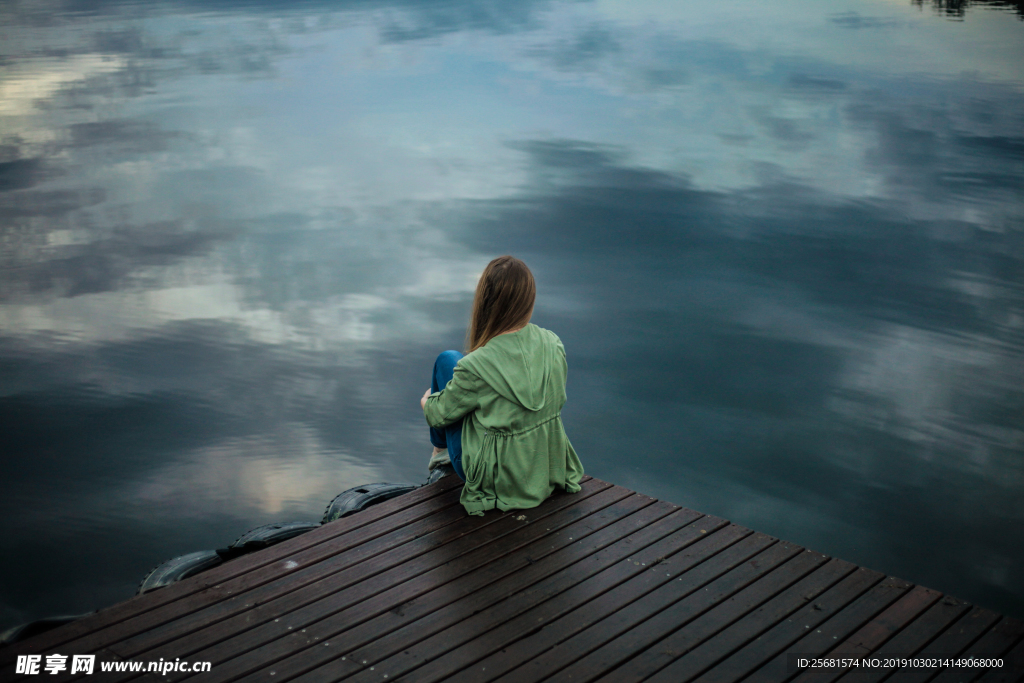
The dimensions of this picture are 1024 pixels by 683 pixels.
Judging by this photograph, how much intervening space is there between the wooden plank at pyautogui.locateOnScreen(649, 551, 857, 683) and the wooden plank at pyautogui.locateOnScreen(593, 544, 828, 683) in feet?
0.05

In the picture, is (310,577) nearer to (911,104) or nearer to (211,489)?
(211,489)

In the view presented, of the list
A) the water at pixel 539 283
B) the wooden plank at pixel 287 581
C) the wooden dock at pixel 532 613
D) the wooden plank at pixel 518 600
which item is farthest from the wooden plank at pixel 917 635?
the water at pixel 539 283

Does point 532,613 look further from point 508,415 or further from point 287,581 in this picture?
point 287,581

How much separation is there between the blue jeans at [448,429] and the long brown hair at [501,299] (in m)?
0.11

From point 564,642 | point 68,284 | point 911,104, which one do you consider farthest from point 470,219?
point 911,104

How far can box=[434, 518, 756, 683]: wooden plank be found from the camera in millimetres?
2369

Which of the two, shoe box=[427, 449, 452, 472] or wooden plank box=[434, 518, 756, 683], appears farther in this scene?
shoe box=[427, 449, 452, 472]

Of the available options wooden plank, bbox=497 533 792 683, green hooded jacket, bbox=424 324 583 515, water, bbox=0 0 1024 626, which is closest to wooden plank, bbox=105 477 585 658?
green hooded jacket, bbox=424 324 583 515

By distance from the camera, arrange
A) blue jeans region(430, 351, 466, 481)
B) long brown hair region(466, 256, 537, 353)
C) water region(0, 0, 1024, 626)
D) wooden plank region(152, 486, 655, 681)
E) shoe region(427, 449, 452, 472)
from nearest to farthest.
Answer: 1. wooden plank region(152, 486, 655, 681)
2. long brown hair region(466, 256, 537, 353)
3. blue jeans region(430, 351, 466, 481)
4. shoe region(427, 449, 452, 472)
5. water region(0, 0, 1024, 626)

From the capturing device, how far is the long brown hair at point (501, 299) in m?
2.89

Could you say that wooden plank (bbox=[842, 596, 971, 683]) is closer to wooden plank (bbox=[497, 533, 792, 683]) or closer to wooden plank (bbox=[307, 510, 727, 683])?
wooden plank (bbox=[497, 533, 792, 683])

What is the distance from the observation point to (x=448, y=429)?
320 centimetres

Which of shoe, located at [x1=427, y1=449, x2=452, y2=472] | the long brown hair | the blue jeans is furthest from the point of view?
shoe, located at [x1=427, y1=449, x2=452, y2=472]

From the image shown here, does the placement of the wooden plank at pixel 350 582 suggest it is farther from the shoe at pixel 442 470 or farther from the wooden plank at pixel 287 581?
the shoe at pixel 442 470
